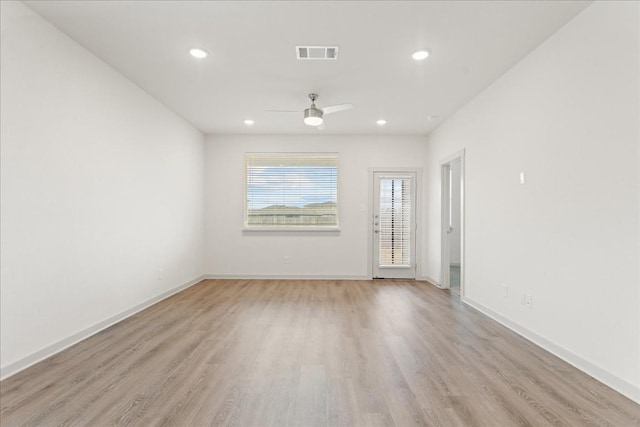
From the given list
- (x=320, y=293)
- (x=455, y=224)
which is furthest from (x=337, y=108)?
(x=455, y=224)

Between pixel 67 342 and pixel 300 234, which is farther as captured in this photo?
pixel 300 234

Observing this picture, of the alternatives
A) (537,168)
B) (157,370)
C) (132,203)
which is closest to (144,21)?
(132,203)

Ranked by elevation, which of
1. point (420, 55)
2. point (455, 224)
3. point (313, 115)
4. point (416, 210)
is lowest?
point (455, 224)

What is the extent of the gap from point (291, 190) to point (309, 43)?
366 cm

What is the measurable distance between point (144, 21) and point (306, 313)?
3.31 meters

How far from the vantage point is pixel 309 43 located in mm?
3133

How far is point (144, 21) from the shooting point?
2.81 meters

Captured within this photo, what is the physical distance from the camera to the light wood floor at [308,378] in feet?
6.41

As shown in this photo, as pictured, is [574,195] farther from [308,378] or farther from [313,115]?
[313,115]

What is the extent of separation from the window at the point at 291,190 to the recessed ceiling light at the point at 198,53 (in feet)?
10.4

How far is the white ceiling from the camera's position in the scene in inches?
104

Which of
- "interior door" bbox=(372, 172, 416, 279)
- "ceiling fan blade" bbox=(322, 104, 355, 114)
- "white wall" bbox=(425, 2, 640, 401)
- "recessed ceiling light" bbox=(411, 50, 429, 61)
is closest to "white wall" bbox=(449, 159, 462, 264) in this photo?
"interior door" bbox=(372, 172, 416, 279)

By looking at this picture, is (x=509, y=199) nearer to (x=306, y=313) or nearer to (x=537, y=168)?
(x=537, y=168)

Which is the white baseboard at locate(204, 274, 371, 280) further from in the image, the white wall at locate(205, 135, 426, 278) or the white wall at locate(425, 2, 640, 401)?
the white wall at locate(425, 2, 640, 401)
